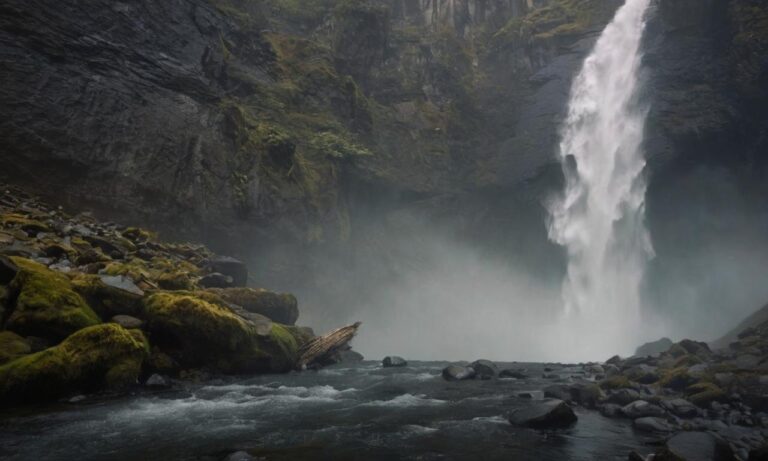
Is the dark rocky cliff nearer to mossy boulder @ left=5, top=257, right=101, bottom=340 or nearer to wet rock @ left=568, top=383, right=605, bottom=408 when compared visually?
mossy boulder @ left=5, top=257, right=101, bottom=340

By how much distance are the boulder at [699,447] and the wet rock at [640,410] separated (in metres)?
3.74

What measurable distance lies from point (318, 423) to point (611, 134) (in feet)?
161

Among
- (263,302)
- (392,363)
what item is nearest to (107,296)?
(263,302)

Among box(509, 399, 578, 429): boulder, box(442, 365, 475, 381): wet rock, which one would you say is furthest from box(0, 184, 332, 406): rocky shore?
box(509, 399, 578, 429): boulder

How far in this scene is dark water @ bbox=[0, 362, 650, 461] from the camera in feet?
27.1

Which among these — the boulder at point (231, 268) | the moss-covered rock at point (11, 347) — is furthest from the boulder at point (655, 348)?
the moss-covered rock at point (11, 347)

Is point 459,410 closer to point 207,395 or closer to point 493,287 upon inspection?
point 207,395

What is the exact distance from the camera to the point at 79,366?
11117mm

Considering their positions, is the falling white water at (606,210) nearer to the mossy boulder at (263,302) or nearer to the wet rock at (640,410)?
the mossy boulder at (263,302)

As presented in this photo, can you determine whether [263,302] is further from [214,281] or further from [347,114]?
[347,114]

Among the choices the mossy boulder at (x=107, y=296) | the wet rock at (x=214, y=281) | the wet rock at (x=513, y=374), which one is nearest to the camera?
the mossy boulder at (x=107, y=296)

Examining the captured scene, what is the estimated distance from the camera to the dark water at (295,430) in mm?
8273

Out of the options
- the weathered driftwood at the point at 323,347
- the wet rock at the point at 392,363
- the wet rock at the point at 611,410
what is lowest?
the wet rock at the point at 611,410

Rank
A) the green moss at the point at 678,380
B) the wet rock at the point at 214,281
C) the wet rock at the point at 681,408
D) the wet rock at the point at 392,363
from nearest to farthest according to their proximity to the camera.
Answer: the wet rock at the point at 681,408 < the green moss at the point at 678,380 < the wet rock at the point at 214,281 < the wet rock at the point at 392,363
